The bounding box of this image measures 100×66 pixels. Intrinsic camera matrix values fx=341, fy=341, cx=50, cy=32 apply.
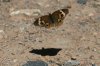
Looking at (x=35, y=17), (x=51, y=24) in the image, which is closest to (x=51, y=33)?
(x=51, y=24)

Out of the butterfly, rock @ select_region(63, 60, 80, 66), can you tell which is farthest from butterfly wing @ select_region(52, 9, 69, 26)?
rock @ select_region(63, 60, 80, 66)

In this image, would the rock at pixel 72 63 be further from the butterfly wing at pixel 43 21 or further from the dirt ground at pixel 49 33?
the butterfly wing at pixel 43 21

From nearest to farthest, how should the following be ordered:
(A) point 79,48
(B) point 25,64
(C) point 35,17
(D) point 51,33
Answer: (B) point 25,64 → (A) point 79,48 → (D) point 51,33 → (C) point 35,17

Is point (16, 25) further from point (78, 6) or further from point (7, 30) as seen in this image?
point (78, 6)

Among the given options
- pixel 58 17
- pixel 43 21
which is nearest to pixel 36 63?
pixel 43 21

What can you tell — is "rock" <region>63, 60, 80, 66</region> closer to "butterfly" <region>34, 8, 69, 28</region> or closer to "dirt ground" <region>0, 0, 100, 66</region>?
"dirt ground" <region>0, 0, 100, 66</region>

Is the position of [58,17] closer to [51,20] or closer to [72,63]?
[51,20]
